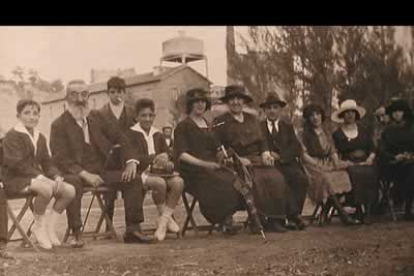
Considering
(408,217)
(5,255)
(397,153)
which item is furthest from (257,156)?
(5,255)

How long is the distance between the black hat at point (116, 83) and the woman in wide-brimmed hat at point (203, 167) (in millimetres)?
459

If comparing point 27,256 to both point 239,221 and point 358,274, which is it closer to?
point 239,221

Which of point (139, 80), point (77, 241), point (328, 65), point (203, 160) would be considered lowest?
point (77, 241)

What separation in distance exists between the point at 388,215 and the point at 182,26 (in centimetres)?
210

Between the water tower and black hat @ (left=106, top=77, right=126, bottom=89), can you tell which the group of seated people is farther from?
the water tower

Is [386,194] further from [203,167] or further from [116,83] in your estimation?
[116,83]

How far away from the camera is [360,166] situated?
4711 millimetres

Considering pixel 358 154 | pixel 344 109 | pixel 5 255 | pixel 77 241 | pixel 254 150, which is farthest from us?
pixel 358 154

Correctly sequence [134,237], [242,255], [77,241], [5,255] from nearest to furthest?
[5,255] < [77,241] < [134,237] < [242,255]

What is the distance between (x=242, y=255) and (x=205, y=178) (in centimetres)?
60

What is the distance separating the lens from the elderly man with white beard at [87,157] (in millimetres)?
4121

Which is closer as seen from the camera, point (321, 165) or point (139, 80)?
point (139, 80)

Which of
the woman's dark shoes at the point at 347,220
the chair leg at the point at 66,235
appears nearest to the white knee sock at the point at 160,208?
the chair leg at the point at 66,235

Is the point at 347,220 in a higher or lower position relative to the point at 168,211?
lower
